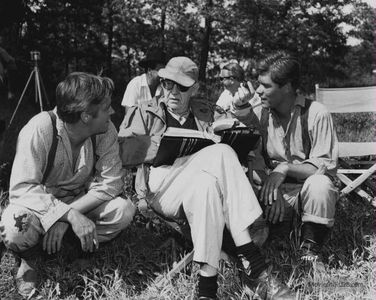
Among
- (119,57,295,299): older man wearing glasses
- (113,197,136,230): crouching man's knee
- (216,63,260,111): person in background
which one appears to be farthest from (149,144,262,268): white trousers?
(216,63,260,111): person in background

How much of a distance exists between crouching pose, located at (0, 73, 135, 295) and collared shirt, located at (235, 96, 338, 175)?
3.31ft

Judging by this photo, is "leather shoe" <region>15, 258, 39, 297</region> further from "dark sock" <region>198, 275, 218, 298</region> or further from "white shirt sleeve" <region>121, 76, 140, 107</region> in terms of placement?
"white shirt sleeve" <region>121, 76, 140, 107</region>

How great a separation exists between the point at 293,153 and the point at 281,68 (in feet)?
1.93

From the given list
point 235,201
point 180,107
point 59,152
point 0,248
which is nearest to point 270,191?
point 235,201

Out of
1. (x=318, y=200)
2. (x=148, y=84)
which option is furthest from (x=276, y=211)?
(x=148, y=84)

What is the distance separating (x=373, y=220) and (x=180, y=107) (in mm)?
1880

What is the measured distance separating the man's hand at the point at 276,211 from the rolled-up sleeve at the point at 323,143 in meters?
0.36

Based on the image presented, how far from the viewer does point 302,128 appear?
3.54 meters

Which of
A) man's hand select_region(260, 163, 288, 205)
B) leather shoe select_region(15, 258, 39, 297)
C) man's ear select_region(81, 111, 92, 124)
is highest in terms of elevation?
man's ear select_region(81, 111, 92, 124)

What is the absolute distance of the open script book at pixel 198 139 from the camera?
303 centimetres

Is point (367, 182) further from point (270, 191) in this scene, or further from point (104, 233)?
point (104, 233)

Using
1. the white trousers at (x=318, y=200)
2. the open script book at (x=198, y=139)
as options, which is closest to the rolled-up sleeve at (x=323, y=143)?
the white trousers at (x=318, y=200)

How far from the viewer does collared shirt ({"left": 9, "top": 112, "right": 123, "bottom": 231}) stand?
111 inches

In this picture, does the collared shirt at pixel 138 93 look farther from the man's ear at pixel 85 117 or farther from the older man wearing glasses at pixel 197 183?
the man's ear at pixel 85 117
